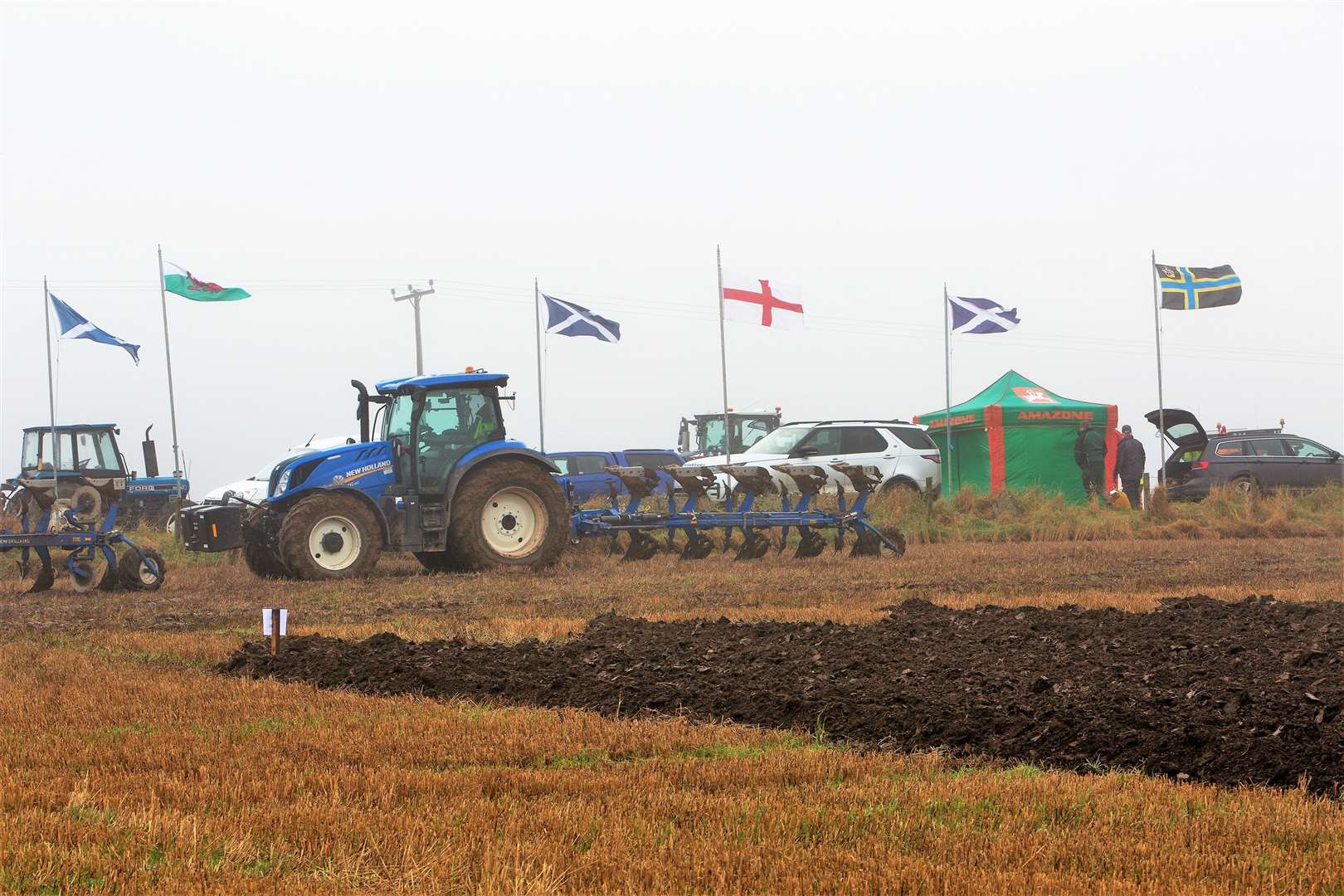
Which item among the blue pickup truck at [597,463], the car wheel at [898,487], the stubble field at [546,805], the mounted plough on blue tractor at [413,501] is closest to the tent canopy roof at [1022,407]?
the car wheel at [898,487]

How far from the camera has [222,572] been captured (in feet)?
57.6

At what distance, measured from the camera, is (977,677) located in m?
7.85

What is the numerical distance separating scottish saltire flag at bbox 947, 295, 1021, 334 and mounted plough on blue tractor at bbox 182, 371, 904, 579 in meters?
12.9

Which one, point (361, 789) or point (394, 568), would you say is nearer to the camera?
point (361, 789)

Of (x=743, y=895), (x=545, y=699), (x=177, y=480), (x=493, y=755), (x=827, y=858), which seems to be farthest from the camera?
(x=177, y=480)

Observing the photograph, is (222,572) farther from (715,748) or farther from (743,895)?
(743,895)

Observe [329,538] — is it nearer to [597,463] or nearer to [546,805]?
[546,805]

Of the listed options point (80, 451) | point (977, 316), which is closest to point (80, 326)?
point (80, 451)

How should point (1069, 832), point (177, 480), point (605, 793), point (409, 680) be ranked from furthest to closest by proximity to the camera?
point (177, 480) < point (409, 680) < point (605, 793) < point (1069, 832)

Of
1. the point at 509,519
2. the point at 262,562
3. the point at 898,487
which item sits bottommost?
the point at 262,562

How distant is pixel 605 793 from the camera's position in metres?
5.46

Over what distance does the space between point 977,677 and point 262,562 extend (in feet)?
35.7

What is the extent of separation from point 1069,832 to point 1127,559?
13579 mm

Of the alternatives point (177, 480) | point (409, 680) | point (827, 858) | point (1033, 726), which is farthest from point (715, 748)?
point (177, 480)
